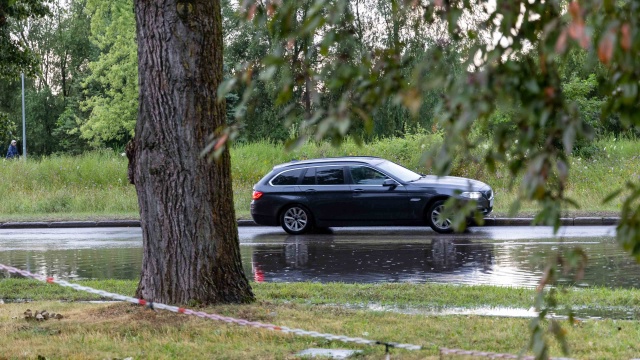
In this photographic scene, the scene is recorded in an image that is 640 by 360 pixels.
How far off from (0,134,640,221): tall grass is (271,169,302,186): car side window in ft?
12.0

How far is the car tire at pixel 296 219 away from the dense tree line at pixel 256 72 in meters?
2.54

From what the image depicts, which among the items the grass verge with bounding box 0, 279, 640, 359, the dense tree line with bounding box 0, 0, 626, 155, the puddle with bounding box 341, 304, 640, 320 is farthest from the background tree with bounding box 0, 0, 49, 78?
the puddle with bounding box 341, 304, 640, 320

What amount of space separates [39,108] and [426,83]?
72813 millimetres

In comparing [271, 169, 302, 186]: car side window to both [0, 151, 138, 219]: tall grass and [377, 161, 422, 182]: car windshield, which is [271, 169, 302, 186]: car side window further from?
[0, 151, 138, 219]: tall grass

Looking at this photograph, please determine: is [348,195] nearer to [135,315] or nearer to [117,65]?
[135,315]

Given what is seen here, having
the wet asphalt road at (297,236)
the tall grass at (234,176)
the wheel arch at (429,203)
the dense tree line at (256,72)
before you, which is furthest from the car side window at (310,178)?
the tall grass at (234,176)

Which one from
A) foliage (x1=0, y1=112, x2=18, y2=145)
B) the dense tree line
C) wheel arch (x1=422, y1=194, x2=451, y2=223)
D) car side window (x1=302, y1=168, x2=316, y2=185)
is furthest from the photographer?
car side window (x1=302, y1=168, x2=316, y2=185)

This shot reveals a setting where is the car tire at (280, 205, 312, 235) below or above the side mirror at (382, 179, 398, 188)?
below

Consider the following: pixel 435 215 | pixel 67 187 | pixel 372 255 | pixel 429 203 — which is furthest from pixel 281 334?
pixel 67 187

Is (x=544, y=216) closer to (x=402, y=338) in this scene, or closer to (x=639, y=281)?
(x=402, y=338)

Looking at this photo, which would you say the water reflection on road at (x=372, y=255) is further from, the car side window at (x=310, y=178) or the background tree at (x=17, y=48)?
the background tree at (x=17, y=48)

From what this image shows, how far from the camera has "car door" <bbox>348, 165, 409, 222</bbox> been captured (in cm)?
1950

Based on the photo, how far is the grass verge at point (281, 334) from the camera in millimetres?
7105

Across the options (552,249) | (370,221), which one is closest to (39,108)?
(370,221)
